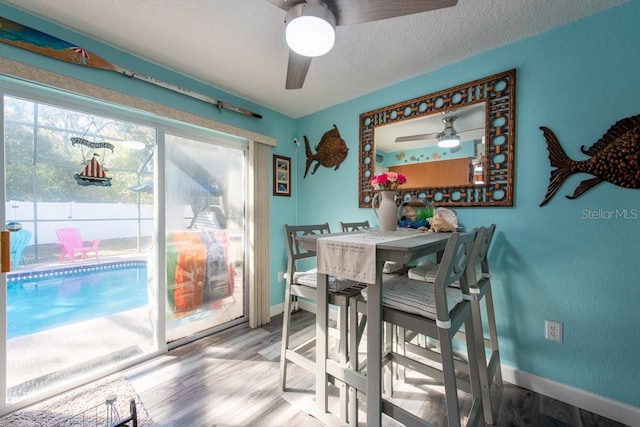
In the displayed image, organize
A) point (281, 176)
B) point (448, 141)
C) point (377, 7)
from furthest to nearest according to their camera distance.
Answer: point (281, 176)
point (448, 141)
point (377, 7)

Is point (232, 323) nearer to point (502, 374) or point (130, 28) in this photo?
point (502, 374)

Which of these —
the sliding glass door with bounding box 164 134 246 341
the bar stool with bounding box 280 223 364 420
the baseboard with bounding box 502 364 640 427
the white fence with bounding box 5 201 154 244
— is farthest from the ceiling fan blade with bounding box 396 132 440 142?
the white fence with bounding box 5 201 154 244

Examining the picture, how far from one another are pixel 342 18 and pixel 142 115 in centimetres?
171

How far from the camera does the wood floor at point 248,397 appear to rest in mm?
1464

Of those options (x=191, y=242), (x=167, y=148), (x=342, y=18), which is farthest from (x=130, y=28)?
(x=191, y=242)

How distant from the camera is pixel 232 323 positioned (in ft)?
8.66

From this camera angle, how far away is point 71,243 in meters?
1.75

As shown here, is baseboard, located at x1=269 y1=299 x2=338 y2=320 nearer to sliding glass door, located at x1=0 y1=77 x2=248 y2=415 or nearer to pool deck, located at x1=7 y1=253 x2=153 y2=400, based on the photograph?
sliding glass door, located at x1=0 y1=77 x2=248 y2=415

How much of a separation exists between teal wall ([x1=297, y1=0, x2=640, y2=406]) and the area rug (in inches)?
96.8

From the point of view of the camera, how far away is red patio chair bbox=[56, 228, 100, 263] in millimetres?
1712

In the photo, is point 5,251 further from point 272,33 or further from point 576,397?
point 576,397

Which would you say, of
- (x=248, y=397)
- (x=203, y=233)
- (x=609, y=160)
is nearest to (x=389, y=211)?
(x=609, y=160)

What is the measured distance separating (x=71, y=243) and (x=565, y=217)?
10.7ft

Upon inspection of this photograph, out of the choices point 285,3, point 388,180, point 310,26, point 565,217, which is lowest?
point 565,217
